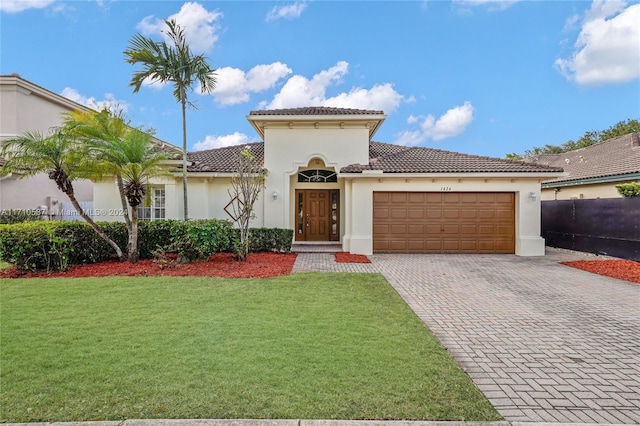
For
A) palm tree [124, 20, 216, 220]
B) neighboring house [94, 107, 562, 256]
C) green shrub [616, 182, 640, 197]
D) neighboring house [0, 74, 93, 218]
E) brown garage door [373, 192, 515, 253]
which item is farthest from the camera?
neighboring house [0, 74, 93, 218]

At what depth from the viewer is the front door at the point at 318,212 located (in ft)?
56.6

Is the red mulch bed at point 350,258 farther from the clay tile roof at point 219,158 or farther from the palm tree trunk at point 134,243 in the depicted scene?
the palm tree trunk at point 134,243

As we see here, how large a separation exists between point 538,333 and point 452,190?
9.54m

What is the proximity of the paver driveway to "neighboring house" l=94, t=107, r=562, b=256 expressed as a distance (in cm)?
331

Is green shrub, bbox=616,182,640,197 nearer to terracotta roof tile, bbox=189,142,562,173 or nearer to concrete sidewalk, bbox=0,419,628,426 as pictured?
terracotta roof tile, bbox=189,142,562,173

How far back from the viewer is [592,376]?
13.7 ft

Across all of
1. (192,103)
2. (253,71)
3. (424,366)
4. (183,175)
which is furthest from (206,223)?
(253,71)

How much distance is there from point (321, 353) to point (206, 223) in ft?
25.9

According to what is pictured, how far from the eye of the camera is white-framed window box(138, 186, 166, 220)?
15.6m

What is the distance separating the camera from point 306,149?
53.0 feet

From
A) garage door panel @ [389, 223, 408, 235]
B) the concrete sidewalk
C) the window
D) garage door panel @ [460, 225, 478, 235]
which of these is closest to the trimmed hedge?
the window

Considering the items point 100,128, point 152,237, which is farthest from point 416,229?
point 100,128

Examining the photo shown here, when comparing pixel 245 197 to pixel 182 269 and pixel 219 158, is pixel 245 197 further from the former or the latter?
pixel 219 158

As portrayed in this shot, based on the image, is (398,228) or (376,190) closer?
(376,190)
